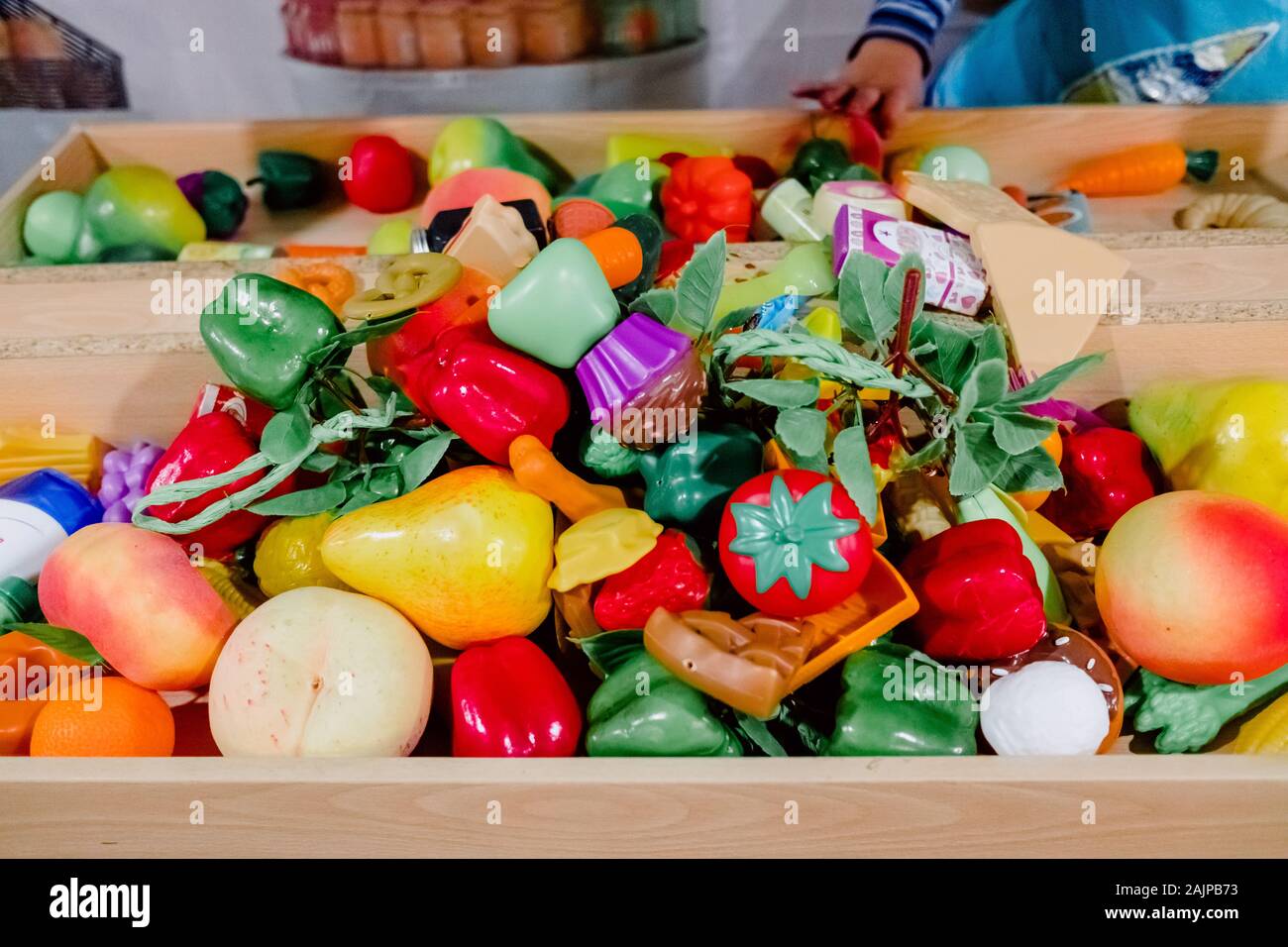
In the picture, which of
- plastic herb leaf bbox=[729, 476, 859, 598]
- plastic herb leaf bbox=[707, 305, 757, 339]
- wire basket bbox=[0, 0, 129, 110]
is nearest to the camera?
plastic herb leaf bbox=[729, 476, 859, 598]

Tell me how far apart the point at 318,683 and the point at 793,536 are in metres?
0.31

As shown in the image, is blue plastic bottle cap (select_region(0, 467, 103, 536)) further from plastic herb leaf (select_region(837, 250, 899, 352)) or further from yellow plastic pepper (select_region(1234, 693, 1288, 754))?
yellow plastic pepper (select_region(1234, 693, 1288, 754))

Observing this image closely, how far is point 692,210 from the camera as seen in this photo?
1010 mm

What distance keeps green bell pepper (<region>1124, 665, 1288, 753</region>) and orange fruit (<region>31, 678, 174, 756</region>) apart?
66 centimetres

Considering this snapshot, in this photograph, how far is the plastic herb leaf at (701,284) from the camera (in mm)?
605

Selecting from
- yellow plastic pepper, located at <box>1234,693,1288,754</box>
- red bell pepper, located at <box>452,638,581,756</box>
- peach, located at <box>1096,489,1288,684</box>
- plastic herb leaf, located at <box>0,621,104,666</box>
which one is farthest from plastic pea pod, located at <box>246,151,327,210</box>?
yellow plastic pepper, located at <box>1234,693,1288,754</box>

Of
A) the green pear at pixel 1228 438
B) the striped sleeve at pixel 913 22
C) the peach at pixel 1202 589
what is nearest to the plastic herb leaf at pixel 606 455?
the peach at pixel 1202 589

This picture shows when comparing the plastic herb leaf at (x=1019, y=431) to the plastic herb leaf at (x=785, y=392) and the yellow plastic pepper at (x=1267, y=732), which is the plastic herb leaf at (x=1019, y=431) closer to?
the plastic herb leaf at (x=785, y=392)

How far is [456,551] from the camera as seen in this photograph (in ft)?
1.96

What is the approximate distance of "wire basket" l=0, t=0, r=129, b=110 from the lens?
6.04 ft

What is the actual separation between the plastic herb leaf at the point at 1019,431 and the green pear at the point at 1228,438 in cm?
24
